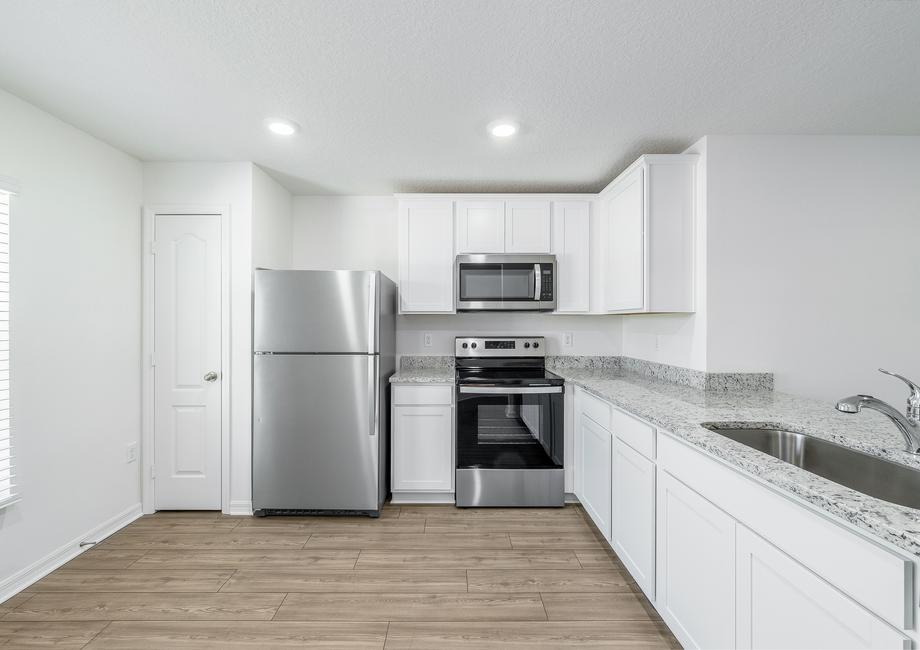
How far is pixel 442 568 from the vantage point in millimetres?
2242

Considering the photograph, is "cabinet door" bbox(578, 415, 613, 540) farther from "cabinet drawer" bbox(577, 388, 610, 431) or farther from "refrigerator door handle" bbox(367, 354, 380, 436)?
"refrigerator door handle" bbox(367, 354, 380, 436)

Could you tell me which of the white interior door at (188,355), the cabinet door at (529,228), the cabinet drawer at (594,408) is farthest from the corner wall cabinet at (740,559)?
the white interior door at (188,355)

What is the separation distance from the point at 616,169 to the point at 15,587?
422cm

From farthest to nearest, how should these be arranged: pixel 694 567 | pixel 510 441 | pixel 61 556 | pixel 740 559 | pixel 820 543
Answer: pixel 510 441 < pixel 61 556 < pixel 694 567 < pixel 740 559 < pixel 820 543

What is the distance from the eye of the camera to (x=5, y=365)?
1.99 metres

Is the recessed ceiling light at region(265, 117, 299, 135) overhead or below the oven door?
overhead

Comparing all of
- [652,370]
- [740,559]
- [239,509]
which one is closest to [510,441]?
[652,370]

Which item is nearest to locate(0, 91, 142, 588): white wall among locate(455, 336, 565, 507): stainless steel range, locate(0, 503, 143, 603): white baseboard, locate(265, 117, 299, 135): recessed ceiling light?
locate(0, 503, 143, 603): white baseboard

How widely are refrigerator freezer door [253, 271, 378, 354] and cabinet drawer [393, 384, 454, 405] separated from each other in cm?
44

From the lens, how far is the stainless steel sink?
4.29 ft

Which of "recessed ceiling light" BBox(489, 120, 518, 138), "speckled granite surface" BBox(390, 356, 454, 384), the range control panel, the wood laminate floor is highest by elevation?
"recessed ceiling light" BBox(489, 120, 518, 138)

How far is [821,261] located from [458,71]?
234cm

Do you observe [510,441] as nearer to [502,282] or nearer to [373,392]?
[373,392]

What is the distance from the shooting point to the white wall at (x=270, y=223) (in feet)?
9.66
